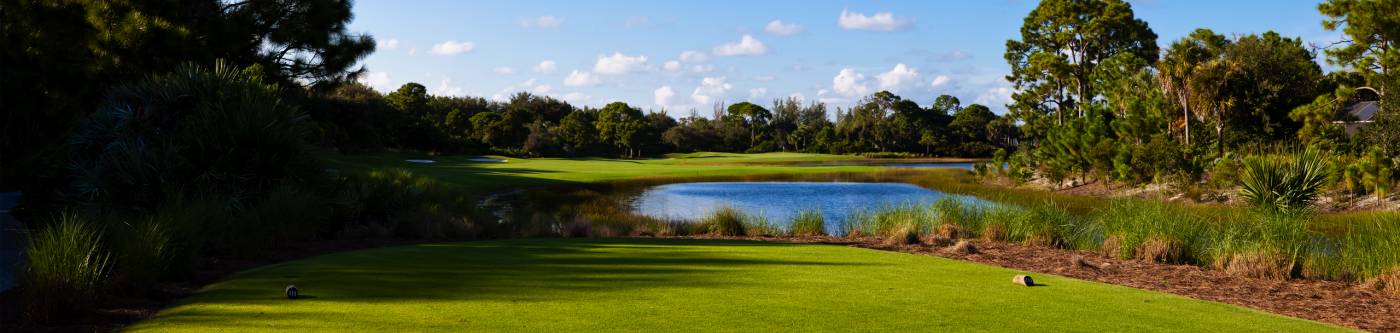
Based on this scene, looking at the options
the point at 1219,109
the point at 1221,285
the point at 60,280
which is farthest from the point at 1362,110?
the point at 60,280

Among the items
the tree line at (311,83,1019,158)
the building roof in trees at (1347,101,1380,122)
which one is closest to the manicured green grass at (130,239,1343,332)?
the building roof in trees at (1347,101,1380,122)

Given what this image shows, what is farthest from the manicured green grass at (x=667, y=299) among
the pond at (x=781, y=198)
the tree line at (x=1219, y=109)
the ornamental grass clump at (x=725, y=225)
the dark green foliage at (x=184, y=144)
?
the tree line at (x=1219, y=109)

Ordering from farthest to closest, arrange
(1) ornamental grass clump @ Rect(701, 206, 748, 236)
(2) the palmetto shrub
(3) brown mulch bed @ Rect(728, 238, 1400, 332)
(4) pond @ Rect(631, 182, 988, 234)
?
(4) pond @ Rect(631, 182, 988, 234), (1) ornamental grass clump @ Rect(701, 206, 748, 236), (2) the palmetto shrub, (3) brown mulch bed @ Rect(728, 238, 1400, 332)

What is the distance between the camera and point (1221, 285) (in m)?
9.90

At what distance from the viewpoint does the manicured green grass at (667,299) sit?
21.0ft

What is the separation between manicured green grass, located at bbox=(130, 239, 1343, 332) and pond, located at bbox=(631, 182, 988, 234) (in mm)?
9656

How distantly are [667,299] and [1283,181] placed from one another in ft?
44.3

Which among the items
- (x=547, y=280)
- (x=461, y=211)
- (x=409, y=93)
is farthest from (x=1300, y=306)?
(x=409, y=93)

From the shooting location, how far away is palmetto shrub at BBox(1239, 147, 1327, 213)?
15.3 meters

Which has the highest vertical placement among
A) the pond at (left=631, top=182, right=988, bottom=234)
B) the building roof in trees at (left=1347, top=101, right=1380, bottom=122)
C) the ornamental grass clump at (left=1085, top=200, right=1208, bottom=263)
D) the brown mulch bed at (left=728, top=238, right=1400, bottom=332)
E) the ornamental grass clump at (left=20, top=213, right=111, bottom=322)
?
the building roof in trees at (left=1347, top=101, right=1380, bottom=122)

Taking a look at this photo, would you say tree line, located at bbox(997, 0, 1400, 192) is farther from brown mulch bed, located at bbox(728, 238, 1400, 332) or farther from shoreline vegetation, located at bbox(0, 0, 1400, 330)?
brown mulch bed, located at bbox(728, 238, 1400, 332)

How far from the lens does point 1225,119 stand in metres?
36.7

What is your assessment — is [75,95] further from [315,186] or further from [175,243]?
[175,243]

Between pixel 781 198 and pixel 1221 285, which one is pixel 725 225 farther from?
pixel 781 198
